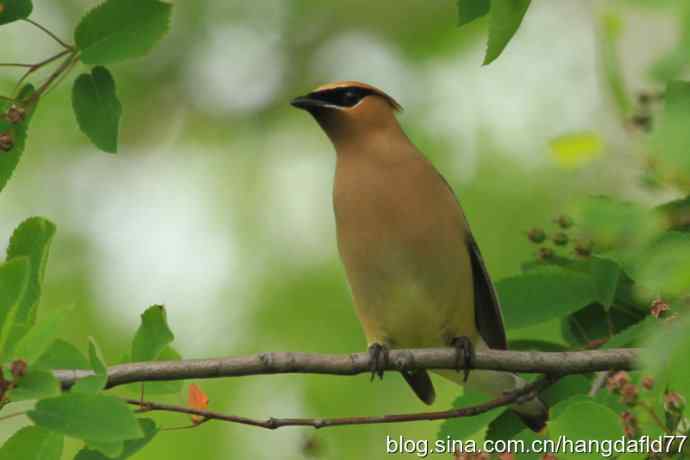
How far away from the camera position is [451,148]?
7.82 meters

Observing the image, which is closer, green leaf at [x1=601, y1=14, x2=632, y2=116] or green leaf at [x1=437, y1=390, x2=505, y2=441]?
green leaf at [x1=601, y1=14, x2=632, y2=116]

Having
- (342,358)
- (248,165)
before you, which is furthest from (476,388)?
(248,165)

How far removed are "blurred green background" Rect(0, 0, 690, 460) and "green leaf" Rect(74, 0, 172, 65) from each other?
3.47 meters

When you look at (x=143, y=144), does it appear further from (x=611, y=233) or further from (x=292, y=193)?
(x=611, y=233)

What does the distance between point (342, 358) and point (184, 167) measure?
5322 millimetres

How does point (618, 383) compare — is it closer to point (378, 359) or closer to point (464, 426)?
point (464, 426)

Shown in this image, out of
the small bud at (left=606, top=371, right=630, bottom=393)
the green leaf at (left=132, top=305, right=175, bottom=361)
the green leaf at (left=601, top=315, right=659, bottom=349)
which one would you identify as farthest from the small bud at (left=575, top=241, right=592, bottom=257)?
the green leaf at (left=132, top=305, right=175, bottom=361)

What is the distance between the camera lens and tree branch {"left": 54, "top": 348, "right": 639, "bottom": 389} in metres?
3.11

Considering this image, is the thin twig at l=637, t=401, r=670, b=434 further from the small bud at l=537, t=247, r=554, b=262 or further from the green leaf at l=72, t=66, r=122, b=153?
the green leaf at l=72, t=66, r=122, b=153

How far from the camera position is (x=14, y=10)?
2844mm

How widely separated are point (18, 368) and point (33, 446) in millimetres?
323

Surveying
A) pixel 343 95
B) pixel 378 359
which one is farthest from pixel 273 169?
pixel 378 359

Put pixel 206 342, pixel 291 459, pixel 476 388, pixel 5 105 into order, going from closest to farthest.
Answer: pixel 5 105 → pixel 476 388 → pixel 291 459 → pixel 206 342

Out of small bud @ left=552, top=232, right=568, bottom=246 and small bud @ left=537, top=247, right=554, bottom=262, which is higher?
small bud @ left=552, top=232, right=568, bottom=246
